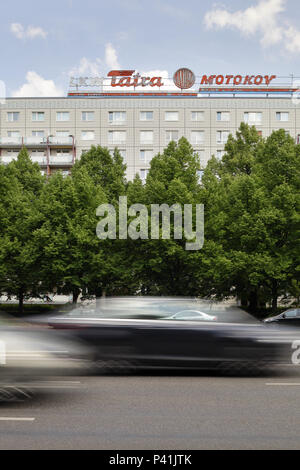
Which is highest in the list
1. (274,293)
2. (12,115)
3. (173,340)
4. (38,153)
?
(12,115)

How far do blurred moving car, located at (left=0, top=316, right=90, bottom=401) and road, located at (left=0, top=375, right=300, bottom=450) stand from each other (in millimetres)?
254

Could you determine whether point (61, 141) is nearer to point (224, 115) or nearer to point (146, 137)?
point (146, 137)

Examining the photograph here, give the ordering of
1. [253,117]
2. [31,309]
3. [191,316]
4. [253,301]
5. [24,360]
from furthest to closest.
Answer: [253,117] < [31,309] < [253,301] < [191,316] < [24,360]

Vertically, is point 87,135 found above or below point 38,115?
below

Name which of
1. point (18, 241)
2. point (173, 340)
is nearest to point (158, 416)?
point (173, 340)

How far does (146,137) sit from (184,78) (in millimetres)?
7821

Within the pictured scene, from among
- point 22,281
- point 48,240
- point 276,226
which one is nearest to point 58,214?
point 48,240

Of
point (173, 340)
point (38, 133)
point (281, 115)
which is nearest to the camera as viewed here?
point (173, 340)

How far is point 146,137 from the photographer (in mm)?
51469

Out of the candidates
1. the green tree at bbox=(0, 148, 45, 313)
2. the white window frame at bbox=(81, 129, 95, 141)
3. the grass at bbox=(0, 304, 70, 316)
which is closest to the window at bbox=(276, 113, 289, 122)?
the white window frame at bbox=(81, 129, 95, 141)

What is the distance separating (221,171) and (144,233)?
11390 millimetres

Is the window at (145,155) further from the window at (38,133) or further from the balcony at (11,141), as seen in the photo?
the balcony at (11,141)

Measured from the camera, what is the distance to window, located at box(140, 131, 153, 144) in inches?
2021

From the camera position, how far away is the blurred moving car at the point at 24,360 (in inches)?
257
